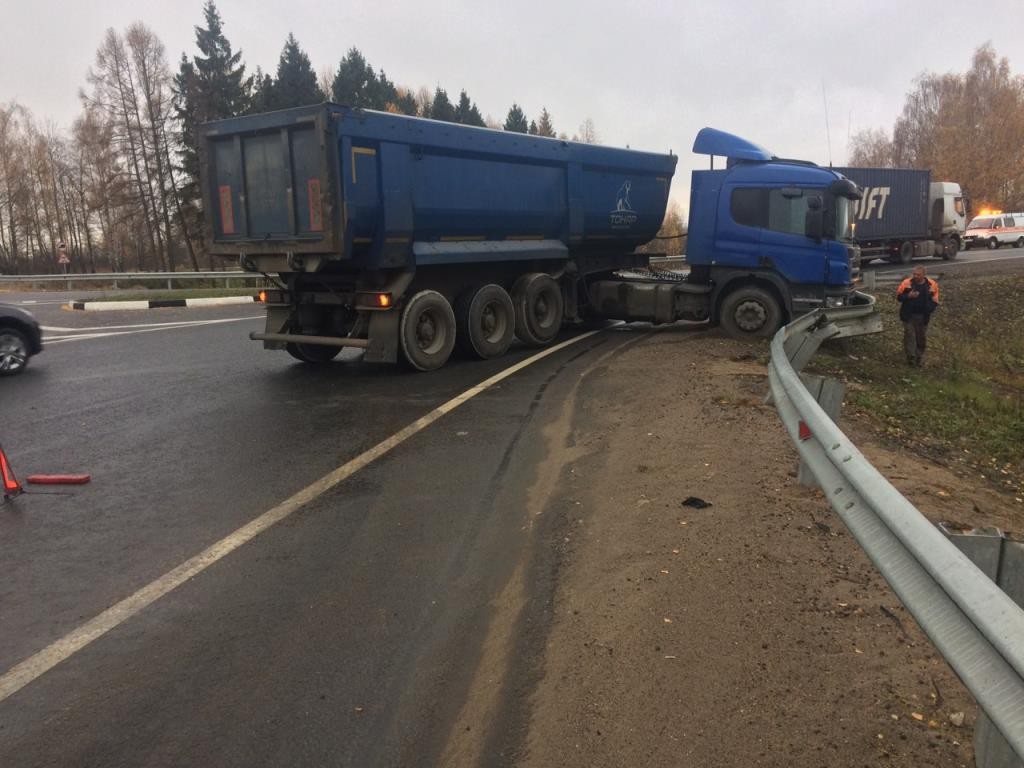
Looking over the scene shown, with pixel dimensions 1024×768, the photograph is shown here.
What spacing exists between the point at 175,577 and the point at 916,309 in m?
11.9

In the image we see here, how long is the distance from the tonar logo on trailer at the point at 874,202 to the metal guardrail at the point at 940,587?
30.3 meters

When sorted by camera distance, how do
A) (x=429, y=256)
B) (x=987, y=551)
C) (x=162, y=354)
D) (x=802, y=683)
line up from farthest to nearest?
(x=162, y=354), (x=429, y=256), (x=802, y=683), (x=987, y=551)

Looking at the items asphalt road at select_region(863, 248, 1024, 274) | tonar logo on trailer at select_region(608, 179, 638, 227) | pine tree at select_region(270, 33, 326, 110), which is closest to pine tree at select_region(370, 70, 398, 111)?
pine tree at select_region(270, 33, 326, 110)

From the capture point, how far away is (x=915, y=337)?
41.3 ft

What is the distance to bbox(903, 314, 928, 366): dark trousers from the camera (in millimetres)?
12500

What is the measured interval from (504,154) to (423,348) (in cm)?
316

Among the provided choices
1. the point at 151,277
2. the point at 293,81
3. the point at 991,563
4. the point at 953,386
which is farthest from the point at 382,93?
the point at 991,563

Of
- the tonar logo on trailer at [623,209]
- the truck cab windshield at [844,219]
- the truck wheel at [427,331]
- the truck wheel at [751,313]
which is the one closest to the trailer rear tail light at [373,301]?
→ the truck wheel at [427,331]

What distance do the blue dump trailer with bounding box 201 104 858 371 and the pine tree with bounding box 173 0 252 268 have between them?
35.8 meters

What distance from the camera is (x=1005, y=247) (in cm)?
4369

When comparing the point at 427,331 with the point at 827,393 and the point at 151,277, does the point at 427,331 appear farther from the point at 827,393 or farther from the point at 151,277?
the point at 151,277

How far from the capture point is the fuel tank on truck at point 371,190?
9039 millimetres

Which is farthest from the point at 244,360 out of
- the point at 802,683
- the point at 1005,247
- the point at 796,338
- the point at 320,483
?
the point at 1005,247

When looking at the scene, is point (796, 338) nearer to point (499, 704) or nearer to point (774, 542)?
point (774, 542)
